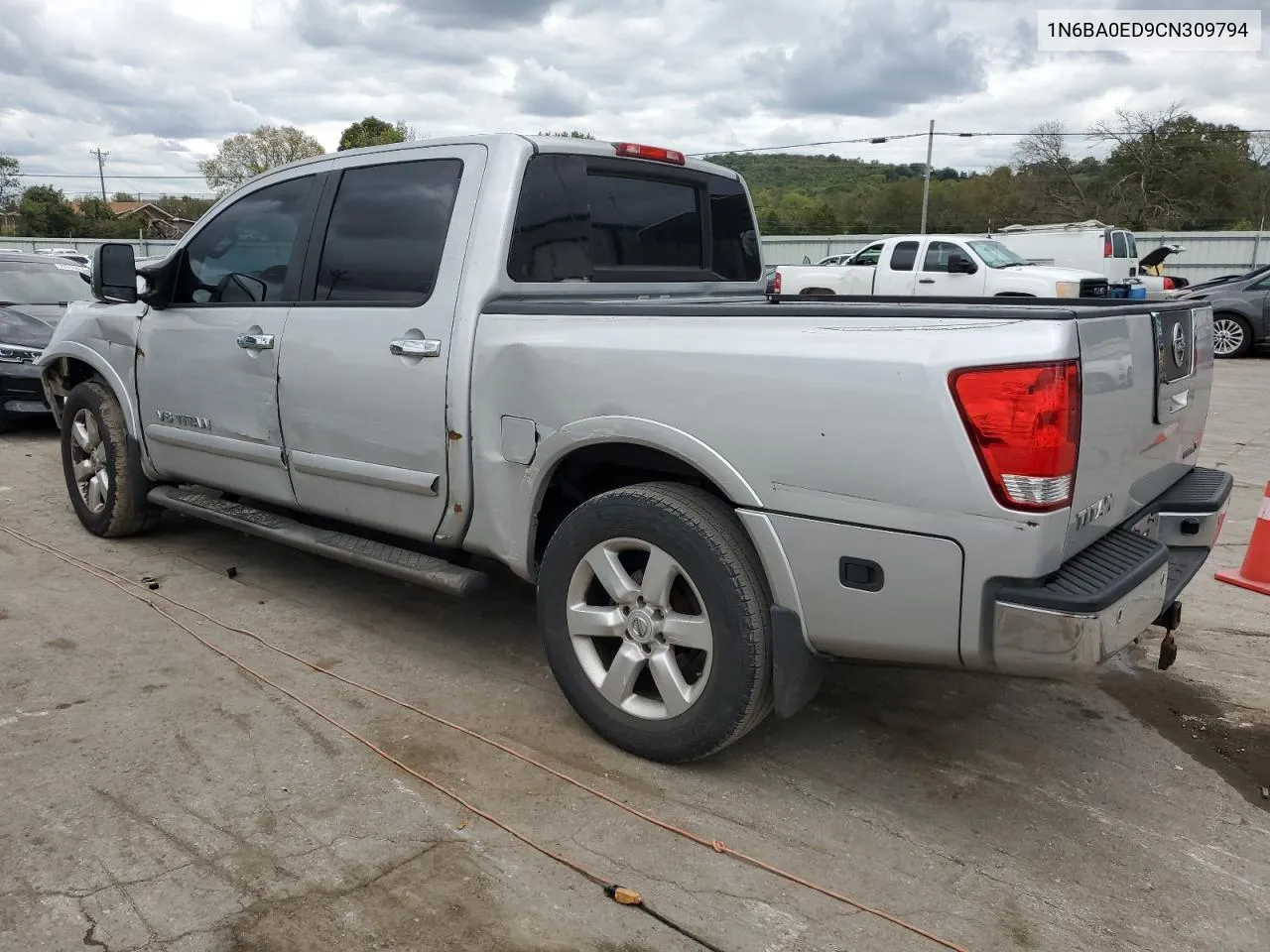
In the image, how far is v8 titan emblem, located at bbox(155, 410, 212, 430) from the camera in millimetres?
4449

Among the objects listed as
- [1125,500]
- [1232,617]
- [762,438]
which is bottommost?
[1232,617]

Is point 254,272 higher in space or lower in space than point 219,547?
higher

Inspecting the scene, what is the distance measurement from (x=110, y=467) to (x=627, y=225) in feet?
10.3

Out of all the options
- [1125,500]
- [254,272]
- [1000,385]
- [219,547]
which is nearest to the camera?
[1000,385]

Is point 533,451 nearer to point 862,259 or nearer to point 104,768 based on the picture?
point 104,768

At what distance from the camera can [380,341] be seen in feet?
11.8

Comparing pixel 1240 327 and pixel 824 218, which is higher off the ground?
pixel 824 218

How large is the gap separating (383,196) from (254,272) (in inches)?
33.4

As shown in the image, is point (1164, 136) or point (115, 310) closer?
point (115, 310)

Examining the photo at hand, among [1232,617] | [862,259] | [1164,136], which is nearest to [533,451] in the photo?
[1232,617]

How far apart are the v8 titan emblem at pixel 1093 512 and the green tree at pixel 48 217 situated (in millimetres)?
57805

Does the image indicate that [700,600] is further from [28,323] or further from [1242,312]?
[1242,312]

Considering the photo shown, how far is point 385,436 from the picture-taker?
360 cm

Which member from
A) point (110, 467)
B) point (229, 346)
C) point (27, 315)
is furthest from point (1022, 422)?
point (27, 315)
